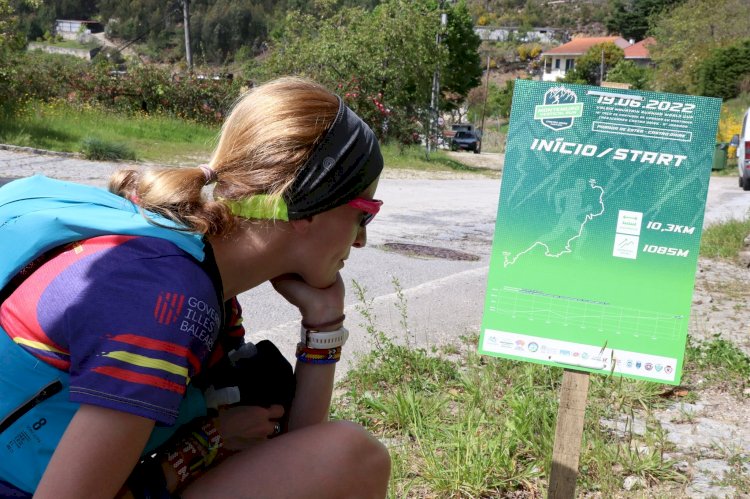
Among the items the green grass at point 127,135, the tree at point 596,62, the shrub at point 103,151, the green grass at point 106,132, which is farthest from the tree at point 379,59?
the tree at point 596,62

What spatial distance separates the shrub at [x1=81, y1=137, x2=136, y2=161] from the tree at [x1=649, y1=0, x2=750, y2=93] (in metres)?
41.5

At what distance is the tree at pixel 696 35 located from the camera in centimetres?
4984

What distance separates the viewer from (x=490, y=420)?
337 centimetres

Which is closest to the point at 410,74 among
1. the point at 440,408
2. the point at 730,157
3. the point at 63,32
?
the point at 730,157

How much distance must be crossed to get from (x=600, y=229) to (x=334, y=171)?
4.48 ft

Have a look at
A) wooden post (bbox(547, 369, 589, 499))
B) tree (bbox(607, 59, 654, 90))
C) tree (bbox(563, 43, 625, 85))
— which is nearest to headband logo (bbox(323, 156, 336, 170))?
wooden post (bbox(547, 369, 589, 499))

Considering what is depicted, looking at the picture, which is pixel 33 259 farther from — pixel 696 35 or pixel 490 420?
pixel 696 35

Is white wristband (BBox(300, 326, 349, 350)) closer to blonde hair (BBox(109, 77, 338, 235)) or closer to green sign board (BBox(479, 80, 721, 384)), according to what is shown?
blonde hair (BBox(109, 77, 338, 235))

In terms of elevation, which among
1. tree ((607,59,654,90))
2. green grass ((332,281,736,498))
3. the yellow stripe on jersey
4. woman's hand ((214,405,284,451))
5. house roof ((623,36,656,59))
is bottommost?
green grass ((332,281,736,498))

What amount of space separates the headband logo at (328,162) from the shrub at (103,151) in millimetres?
14456

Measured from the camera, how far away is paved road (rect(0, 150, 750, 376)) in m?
5.20

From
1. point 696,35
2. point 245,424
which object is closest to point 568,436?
point 245,424

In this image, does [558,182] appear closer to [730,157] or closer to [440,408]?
[440,408]

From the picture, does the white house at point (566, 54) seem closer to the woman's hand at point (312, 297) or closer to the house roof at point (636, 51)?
the house roof at point (636, 51)
